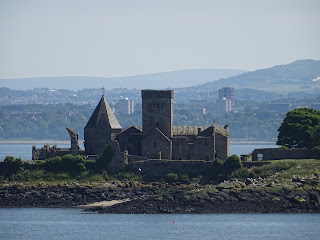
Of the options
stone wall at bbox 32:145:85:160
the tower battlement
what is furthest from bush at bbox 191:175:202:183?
stone wall at bbox 32:145:85:160

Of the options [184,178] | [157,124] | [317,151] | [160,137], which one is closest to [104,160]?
[160,137]

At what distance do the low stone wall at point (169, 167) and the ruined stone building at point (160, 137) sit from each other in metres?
1.85

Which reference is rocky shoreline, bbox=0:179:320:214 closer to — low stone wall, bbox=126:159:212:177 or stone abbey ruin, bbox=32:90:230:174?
low stone wall, bbox=126:159:212:177

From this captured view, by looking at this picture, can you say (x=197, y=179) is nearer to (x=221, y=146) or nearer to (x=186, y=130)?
(x=221, y=146)

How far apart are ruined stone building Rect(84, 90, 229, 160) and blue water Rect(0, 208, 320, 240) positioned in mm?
12309

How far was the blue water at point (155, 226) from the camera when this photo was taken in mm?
67438

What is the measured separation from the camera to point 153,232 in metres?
68.8

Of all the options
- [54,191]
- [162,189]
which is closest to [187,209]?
A: [162,189]

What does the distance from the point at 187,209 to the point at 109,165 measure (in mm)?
12090

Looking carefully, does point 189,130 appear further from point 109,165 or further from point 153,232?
point 153,232

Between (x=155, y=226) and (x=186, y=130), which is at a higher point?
(x=186, y=130)

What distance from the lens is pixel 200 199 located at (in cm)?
7700

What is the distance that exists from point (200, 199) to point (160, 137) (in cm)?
1186

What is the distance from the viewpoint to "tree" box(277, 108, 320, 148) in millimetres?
89312
